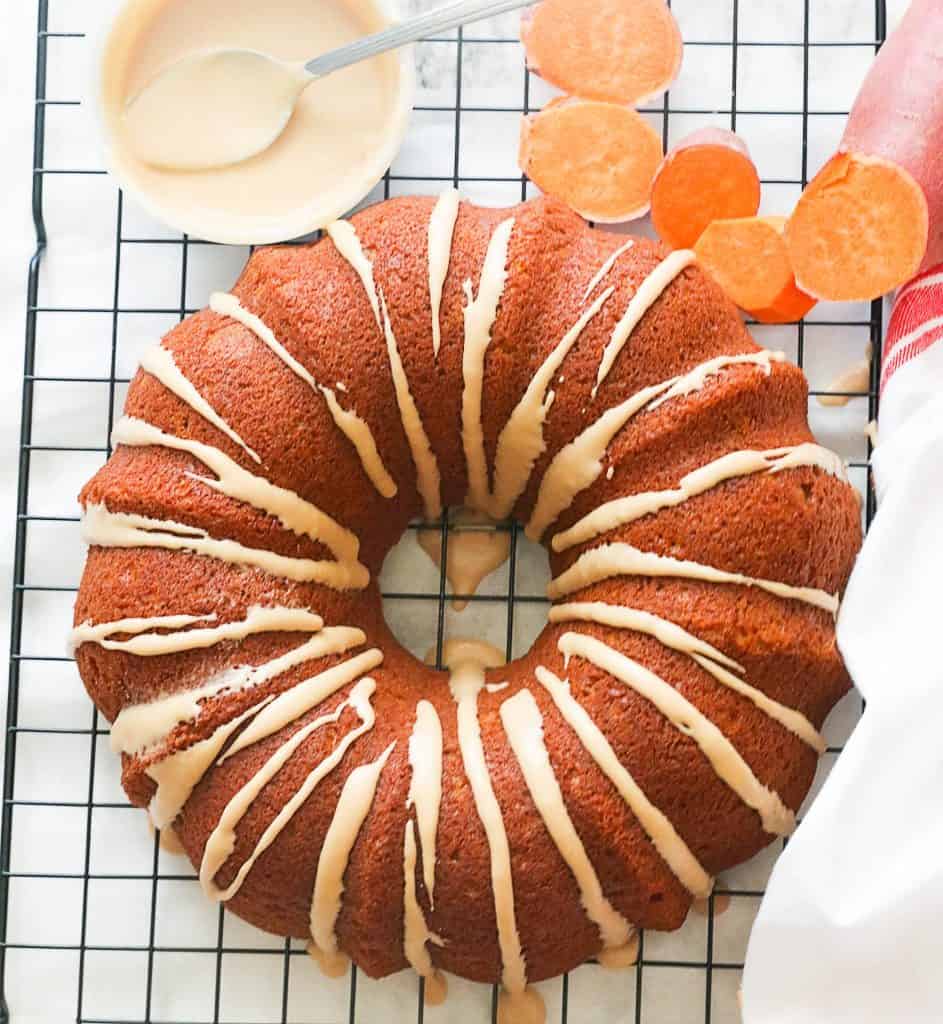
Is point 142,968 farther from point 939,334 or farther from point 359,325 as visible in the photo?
point 939,334

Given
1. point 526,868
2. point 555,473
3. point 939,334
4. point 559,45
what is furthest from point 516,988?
point 559,45

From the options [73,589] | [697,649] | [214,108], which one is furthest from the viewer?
[73,589]

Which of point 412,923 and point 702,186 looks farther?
point 702,186

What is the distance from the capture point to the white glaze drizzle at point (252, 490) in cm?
138

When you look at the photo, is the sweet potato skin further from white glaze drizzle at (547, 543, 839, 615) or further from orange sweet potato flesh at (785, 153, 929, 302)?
white glaze drizzle at (547, 543, 839, 615)

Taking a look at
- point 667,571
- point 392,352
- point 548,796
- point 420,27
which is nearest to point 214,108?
point 420,27

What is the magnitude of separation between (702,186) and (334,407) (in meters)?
0.46

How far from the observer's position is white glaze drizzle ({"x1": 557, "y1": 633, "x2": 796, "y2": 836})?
4.42 feet

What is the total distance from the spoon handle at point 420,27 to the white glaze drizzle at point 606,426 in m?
0.40

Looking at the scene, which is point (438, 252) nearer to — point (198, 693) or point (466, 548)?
point (466, 548)

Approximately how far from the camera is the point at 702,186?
150cm

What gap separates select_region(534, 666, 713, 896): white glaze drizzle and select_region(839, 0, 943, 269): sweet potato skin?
58cm

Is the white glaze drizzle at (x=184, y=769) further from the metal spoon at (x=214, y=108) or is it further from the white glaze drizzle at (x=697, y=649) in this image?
the metal spoon at (x=214, y=108)

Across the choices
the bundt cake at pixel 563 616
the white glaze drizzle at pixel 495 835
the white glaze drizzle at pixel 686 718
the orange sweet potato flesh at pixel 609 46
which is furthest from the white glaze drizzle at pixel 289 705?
the orange sweet potato flesh at pixel 609 46
